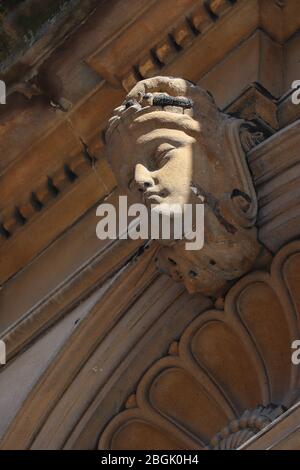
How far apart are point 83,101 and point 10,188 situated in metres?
0.55

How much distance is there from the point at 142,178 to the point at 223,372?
2.88 ft

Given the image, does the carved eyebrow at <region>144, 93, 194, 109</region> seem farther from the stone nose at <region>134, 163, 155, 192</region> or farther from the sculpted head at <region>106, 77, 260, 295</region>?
the stone nose at <region>134, 163, 155, 192</region>

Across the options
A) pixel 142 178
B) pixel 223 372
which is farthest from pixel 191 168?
pixel 223 372

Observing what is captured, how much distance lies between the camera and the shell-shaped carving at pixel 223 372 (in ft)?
26.8

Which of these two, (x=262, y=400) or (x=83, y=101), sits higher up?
(x=83, y=101)

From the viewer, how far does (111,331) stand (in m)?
8.58

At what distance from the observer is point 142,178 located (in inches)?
321

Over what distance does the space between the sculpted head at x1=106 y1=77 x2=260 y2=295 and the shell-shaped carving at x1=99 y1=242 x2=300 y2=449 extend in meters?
0.13

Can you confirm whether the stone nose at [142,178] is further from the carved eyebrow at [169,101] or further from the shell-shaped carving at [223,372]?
the shell-shaped carving at [223,372]

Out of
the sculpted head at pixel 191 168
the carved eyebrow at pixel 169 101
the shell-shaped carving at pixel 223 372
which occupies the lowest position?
the shell-shaped carving at pixel 223 372

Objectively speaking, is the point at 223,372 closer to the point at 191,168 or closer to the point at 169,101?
the point at 191,168

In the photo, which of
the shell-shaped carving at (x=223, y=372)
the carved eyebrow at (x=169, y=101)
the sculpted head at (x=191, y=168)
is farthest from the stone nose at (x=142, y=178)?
the shell-shaped carving at (x=223, y=372)
